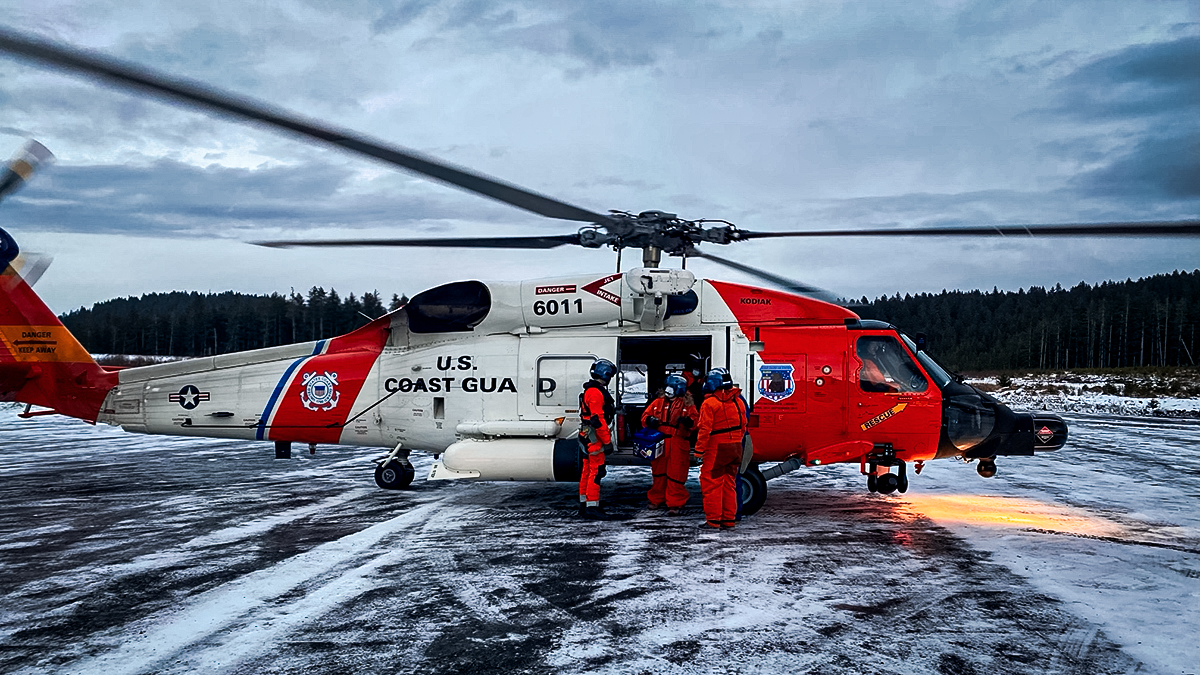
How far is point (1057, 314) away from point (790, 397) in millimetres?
90424

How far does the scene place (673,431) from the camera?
26.0 ft

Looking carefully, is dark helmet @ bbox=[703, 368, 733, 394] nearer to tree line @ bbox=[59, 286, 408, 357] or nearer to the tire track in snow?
the tire track in snow

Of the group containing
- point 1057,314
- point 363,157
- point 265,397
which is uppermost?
point 1057,314

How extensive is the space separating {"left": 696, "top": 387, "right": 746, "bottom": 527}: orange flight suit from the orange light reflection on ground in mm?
2559

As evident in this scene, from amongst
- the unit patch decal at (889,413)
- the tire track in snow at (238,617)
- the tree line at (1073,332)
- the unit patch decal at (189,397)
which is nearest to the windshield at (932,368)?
the unit patch decal at (889,413)

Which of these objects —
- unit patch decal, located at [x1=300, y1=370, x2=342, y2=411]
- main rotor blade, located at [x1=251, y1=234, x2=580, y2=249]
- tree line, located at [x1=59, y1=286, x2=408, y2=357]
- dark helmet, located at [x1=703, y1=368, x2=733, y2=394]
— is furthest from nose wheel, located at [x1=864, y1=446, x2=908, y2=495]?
tree line, located at [x1=59, y1=286, x2=408, y2=357]

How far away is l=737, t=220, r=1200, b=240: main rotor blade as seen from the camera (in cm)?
510

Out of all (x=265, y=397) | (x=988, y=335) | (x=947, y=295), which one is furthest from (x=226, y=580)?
(x=947, y=295)

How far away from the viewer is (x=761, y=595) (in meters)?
5.35

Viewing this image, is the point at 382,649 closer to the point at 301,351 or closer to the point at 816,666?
the point at 816,666

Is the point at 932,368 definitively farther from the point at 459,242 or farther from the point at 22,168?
the point at 22,168

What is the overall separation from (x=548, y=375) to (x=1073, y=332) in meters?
Result: 86.9

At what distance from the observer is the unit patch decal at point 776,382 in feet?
27.7

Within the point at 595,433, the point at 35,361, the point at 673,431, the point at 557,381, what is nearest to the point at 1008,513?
the point at 673,431
